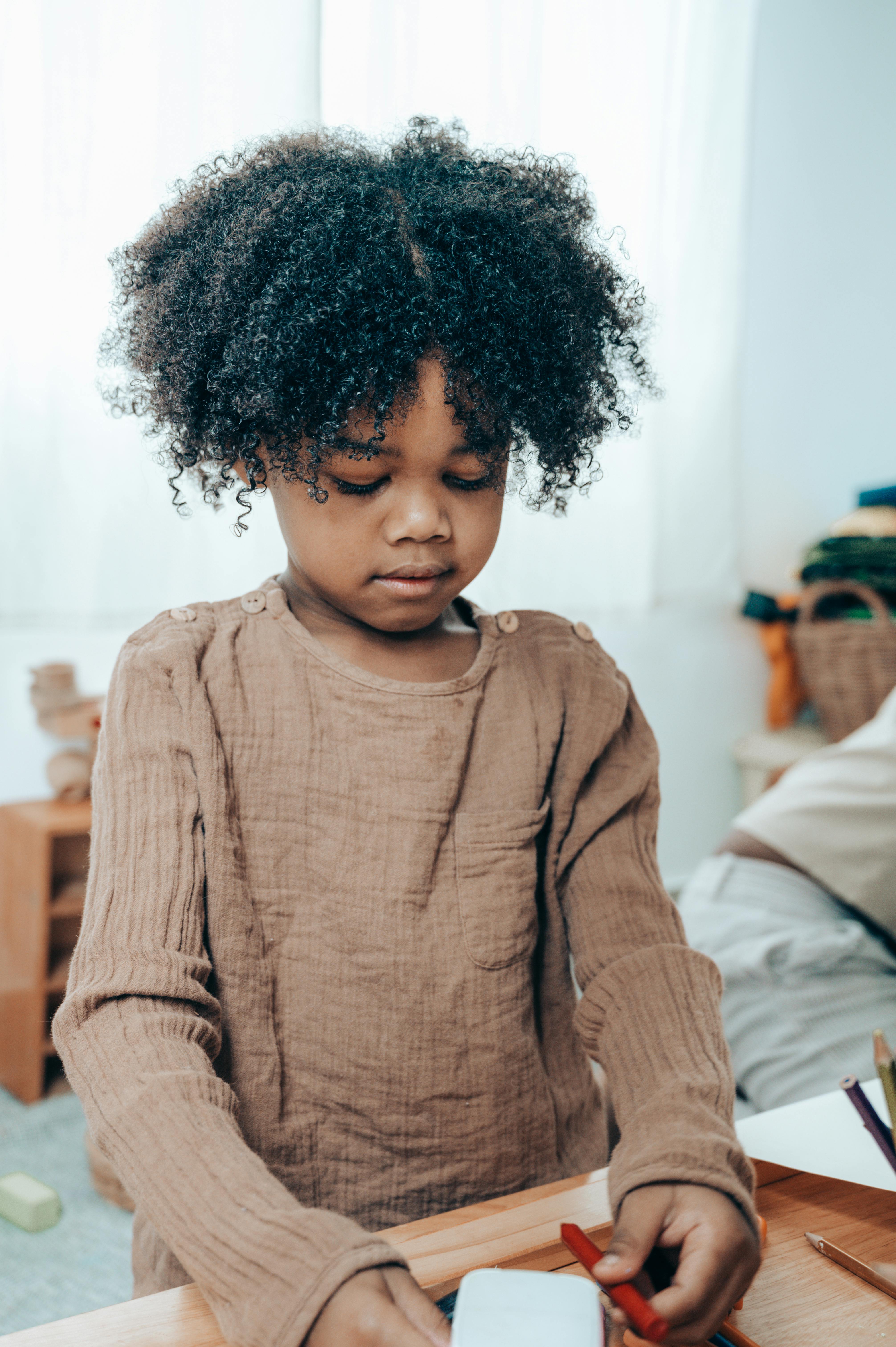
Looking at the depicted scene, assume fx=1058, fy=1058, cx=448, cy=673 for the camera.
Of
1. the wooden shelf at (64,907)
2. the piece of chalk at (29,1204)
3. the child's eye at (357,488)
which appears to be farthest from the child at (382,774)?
the wooden shelf at (64,907)

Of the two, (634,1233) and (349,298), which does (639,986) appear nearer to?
(634,1233)

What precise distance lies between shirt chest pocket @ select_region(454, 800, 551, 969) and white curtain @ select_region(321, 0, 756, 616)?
4.21 ft

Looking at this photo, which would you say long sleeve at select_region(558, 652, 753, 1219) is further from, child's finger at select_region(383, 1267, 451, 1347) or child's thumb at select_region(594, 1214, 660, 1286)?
child's finger at select_region(383, 1267, 451, 1347)

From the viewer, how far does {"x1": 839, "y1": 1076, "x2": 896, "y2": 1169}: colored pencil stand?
500 millimetres

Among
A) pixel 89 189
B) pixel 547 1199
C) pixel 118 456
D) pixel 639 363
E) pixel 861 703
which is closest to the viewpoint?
pixel 547 1199

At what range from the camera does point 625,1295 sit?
39cm

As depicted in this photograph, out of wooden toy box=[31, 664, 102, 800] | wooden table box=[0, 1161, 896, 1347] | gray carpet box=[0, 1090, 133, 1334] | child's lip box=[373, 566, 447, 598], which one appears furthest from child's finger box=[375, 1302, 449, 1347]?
wooden toy box=[31, 664, 102, 800]

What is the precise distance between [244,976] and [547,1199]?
195 millimetres

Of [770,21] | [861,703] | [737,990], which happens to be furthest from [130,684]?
[770,21]

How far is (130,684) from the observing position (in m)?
0.57

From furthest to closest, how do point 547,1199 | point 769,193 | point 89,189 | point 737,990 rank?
point 769,193 → point 89,189 → point 737,990 → point 547,1199

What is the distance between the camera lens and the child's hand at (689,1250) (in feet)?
1.32

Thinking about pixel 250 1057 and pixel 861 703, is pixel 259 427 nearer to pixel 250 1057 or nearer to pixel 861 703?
pixel 250 1057

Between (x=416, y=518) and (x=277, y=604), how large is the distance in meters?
0.14
